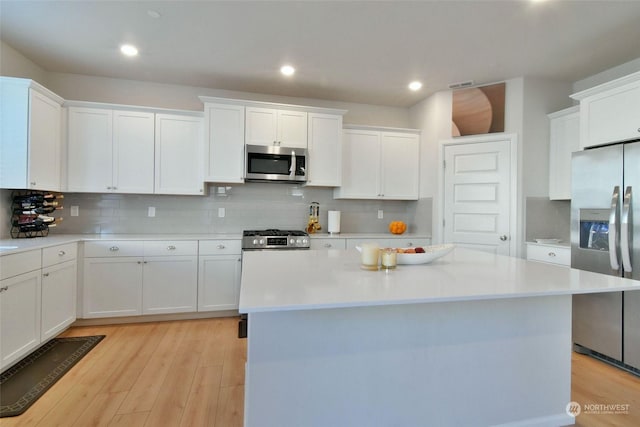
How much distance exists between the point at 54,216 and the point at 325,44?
3.36m

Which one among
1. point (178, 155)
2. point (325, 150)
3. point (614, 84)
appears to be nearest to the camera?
point (614, 84)

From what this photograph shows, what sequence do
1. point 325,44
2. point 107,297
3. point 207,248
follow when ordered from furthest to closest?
point 207,248 < point 107,297 < point 325,44

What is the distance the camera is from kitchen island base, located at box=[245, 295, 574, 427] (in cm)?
134

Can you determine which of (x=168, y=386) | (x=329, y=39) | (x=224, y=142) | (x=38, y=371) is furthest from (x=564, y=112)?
(x=38, y=371)

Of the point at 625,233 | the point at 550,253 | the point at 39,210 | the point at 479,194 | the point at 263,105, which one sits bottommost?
the point at 550,253

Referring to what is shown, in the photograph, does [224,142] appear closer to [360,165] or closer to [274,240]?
[274,240]

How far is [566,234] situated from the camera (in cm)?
350

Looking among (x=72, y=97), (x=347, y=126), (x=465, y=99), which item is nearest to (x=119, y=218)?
(x=72, y=97)

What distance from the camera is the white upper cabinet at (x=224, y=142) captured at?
349cm

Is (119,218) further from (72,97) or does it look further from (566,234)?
(566,234)

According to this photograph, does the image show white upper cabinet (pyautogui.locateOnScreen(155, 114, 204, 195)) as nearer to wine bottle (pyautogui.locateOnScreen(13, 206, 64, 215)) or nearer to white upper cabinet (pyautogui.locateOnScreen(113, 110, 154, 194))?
white upper cabinet (pyautogui.locateOnScreen(113, 110, 154, 194))

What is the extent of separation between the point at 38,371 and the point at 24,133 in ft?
6.42

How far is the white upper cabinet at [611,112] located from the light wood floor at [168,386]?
1861 mm

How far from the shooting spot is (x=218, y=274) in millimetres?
3395
